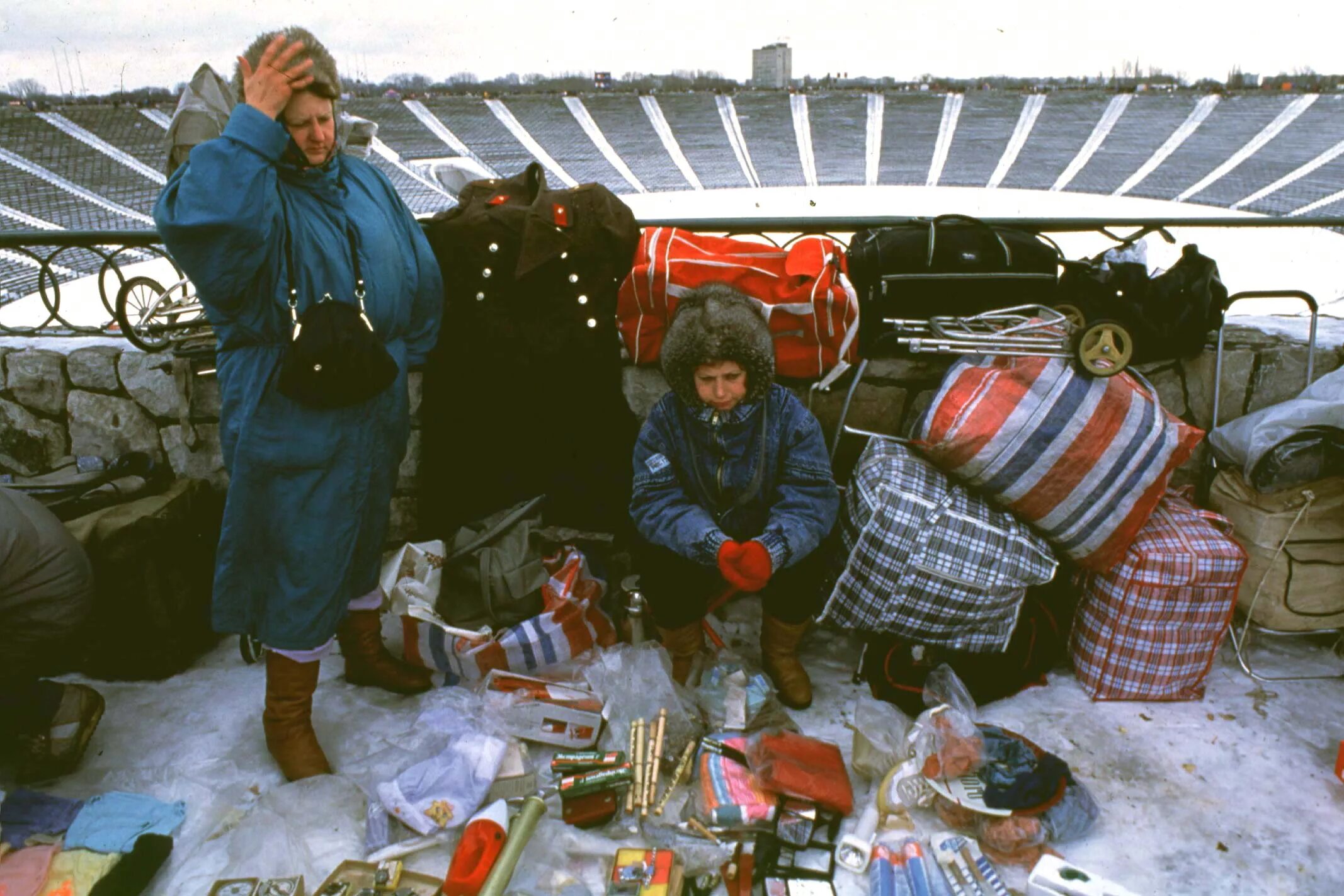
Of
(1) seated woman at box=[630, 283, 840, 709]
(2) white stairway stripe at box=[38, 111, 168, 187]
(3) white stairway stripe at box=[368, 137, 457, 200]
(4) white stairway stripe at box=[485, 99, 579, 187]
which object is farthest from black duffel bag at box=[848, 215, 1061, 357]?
(2) white stairway stripe at box=[38, 111, 168, 187]

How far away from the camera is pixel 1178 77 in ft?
55.2

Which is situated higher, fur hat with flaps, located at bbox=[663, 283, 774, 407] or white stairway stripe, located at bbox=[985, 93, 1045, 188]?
white stairway stripe, located at bbox=[985, 93, 1045, 188]

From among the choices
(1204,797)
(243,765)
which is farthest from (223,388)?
(1204,797)

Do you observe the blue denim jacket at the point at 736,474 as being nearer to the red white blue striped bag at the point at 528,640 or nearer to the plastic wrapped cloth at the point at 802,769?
the red white blue striped bag at the point at 528,640

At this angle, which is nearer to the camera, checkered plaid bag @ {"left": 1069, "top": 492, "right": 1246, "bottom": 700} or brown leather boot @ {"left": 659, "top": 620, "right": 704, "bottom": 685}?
checkered plaid bag @ {"left": 1069, "top": 492, "right": 1246, "bottom": 700}

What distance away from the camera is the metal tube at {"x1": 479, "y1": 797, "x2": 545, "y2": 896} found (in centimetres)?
182

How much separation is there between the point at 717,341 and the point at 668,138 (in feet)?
48.0

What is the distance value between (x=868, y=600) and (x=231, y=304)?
6.45 ft

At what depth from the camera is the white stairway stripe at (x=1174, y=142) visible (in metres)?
13.0

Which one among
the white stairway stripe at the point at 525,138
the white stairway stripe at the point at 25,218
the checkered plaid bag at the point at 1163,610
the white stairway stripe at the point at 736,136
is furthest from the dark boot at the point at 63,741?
the white stairway stripe at the point at 525,138

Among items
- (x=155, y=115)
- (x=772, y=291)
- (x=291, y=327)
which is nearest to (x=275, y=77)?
(x=291, y=327)

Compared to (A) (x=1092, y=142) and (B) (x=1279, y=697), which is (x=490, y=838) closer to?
(B) (x=1279, y=697)

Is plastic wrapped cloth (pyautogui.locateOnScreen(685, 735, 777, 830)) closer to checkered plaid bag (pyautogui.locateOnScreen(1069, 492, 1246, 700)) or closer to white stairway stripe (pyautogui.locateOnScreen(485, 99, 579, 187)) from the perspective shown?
checkered plaid bag (pyautogui.locateOnScreen(1069, 492, 1246, 700))

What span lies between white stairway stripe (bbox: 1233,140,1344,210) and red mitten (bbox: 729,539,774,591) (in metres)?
13.0
